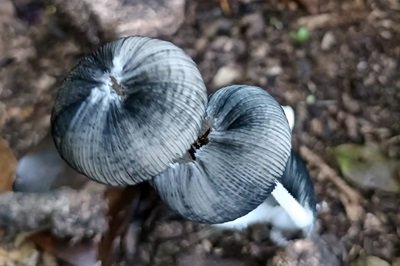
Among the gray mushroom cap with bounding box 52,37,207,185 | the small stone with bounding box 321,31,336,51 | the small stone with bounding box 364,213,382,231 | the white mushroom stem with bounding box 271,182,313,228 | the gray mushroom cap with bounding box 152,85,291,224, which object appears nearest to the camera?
the gray mushroom cap with bounding box 52,37,207,185

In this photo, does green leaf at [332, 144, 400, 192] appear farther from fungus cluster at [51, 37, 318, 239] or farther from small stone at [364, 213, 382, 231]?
fungus cluster at [51, 37, 318, 239]

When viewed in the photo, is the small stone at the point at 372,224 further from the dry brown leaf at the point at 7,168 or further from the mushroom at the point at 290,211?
the dry brown leaf at the point at 7,168

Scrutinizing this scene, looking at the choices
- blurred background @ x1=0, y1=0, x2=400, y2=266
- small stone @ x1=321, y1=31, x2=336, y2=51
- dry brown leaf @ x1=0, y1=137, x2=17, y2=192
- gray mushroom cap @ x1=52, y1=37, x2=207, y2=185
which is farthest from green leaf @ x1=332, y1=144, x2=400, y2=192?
dry brown leaf @ x1=0, y1=137, x2=17, y2=192

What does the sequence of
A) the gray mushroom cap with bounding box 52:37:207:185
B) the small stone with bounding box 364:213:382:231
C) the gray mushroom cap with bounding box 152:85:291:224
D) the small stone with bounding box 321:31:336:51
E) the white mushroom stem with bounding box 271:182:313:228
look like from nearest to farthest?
the gray mushroom cap with bounding box 52:37:207:185 → the gray mushroom cap with bounding box 152:85:291:224 → the white mushroom stem with bounding box 271:182:313:228 → the small stone with bounding box 364:213:382:231 → the small stone with bounding box 321:31:336:51

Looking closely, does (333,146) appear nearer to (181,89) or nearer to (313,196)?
(313,196)

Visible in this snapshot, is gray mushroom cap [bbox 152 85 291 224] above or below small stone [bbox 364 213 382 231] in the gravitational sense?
above

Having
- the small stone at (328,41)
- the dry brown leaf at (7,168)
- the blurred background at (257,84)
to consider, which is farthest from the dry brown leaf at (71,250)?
the small stone at (328,41)

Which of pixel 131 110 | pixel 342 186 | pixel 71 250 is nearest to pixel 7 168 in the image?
pixel 71 250

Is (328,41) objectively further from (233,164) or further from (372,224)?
(233,164)
